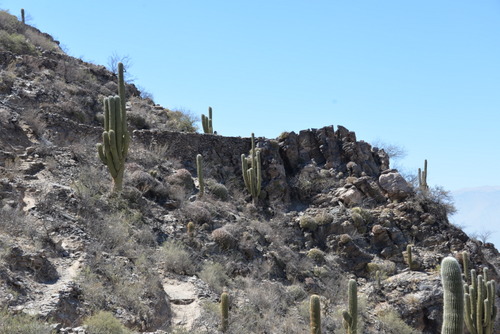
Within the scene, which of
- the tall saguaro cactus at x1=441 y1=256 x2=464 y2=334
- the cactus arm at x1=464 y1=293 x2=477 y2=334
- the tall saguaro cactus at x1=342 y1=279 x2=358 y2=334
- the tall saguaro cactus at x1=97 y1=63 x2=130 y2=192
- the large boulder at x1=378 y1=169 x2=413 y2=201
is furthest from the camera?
the large boulder at x1=378 y1=169 x2=413 y2=201

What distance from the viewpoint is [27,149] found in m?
17.3

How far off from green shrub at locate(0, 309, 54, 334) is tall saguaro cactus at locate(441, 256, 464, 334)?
19.8 ft

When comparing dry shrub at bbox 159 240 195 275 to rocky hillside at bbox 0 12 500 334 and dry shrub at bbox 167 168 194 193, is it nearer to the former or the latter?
rocky hillside at bbox 0 12 500 334

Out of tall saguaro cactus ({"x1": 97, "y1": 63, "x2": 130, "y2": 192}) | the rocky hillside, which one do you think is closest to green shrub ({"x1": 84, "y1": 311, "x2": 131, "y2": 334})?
the rocky hillside

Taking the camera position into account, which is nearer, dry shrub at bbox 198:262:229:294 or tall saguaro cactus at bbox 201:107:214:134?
dry shrub at bbox 198:262:229:294

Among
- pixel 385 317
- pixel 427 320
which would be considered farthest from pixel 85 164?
pixel 427 320

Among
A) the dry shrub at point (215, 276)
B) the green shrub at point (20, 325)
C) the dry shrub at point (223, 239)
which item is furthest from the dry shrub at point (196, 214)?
the green shrub at point (20, 325)

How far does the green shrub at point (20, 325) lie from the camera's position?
8.60m

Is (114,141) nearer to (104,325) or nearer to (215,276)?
(215,276)

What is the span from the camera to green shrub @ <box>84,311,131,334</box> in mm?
9758

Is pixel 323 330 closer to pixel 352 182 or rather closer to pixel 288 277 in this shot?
pixel 288 277

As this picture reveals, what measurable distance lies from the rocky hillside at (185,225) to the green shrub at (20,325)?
1.5 inches

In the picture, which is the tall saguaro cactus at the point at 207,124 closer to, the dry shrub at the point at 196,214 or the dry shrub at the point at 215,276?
the dry shrub at the point at 196,214

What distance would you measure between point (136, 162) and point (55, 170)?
12.8 feet
